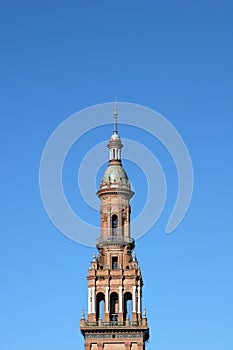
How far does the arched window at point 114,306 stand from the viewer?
150000mm

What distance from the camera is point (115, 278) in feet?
497

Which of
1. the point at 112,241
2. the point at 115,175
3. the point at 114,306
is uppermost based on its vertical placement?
the point at 115,175

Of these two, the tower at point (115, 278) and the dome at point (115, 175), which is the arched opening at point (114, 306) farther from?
the dome at point (115, 175)

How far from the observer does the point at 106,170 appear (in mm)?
159625

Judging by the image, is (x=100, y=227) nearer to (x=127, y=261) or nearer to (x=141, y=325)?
(x=127, y=261)

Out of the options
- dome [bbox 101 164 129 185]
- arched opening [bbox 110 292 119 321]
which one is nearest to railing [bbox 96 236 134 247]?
arched opening [bbox 110 292 119 321]

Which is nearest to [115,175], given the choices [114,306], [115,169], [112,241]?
[115,169]

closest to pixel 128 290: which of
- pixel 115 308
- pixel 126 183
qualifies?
pixel 115 308

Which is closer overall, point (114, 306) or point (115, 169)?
point (114, 306)

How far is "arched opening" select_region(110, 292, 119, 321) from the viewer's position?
150000 millimetres

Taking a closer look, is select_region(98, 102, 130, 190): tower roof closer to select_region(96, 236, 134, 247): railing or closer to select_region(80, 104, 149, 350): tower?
select_region(80, 104, 149, 350): tower

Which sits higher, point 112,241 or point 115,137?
point 115,137

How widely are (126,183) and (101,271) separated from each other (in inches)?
599

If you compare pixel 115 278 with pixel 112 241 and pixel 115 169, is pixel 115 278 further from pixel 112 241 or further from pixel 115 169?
pixel 115 169
